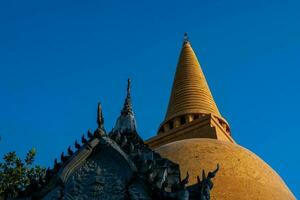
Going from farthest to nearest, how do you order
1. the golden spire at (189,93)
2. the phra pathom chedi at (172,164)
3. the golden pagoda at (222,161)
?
the golden spire at (189,93) < the golden pagoda at (222,161) < the phra pathom chedi at (172,164)

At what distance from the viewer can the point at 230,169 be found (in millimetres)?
20047

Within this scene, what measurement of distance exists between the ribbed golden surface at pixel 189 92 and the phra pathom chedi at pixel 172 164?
5cm

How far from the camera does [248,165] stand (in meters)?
20.7

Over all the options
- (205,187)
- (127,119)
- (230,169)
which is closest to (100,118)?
(205,187)

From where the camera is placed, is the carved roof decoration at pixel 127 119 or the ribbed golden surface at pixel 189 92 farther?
the ribbed golden surface at pixel 189 92

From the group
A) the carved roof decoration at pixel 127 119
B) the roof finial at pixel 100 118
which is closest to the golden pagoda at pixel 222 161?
the carved roof decoration at pixel 127 119

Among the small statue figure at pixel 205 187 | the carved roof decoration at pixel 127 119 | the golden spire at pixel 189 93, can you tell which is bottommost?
the small statue figure at pixel 205 187

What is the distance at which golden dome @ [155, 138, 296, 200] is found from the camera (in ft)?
62.2

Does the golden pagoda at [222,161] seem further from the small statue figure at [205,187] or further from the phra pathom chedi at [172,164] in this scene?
the small statue figure at [205,187]

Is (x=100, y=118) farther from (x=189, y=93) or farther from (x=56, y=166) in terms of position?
(x=189, y=93)

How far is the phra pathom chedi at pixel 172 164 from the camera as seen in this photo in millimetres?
13320

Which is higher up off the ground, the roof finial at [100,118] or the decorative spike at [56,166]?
the roof finial at [100,118]

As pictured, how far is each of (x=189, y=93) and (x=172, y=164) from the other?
52.7ft

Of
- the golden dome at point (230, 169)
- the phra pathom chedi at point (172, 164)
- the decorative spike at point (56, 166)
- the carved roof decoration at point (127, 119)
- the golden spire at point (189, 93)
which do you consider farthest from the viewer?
the golden spire at point (189, 93)
